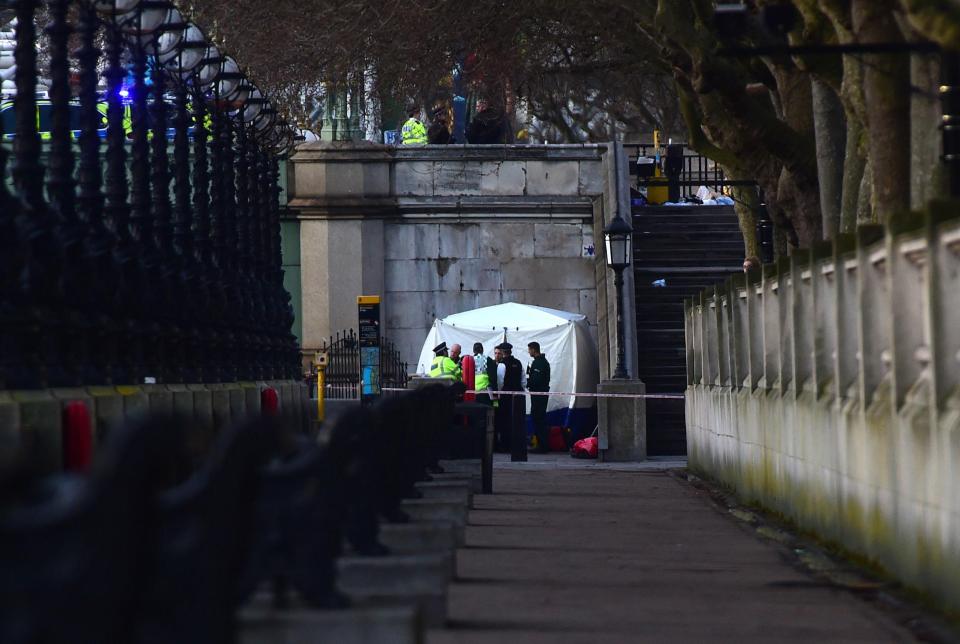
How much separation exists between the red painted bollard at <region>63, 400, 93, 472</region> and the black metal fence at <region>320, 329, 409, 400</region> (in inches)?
1073

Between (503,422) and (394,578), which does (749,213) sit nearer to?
(503,422)

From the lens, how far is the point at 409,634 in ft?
20.5

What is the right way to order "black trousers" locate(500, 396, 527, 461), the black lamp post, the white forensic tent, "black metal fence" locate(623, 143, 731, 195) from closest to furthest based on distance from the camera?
"black trousers" locate(500, 396, 527, 461) < the black lamp post < the white forensic tent < "black metal fence" locate(623, 143, 731, 195)

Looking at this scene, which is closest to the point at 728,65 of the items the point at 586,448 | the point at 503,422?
the point at 586,448

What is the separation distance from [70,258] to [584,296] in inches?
1199

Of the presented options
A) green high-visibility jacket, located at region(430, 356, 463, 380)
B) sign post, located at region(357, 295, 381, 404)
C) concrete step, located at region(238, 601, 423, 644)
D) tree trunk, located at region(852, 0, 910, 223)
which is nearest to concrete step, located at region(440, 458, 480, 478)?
tree trunk, located at region(852, 0, 910, 223)

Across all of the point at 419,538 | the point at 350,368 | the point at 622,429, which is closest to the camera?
the point at 419,538

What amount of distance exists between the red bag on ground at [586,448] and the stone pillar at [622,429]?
45cm

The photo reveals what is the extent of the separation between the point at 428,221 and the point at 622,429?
40.0 ft

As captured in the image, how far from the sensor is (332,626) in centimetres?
602

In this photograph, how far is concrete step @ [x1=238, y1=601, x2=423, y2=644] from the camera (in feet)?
19.0

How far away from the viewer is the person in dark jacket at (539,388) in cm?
3378

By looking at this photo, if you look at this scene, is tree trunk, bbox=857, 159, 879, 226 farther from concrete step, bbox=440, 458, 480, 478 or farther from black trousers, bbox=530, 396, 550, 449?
black trousers, bbox=530, 396, 550, 449

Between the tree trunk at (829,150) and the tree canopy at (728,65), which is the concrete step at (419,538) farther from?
the tree trunk at (829,150)
